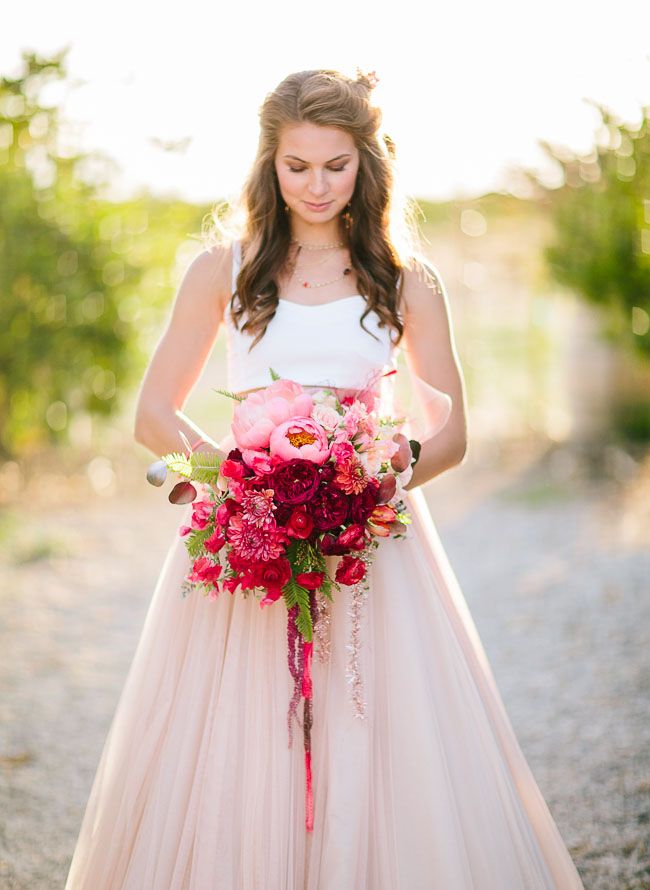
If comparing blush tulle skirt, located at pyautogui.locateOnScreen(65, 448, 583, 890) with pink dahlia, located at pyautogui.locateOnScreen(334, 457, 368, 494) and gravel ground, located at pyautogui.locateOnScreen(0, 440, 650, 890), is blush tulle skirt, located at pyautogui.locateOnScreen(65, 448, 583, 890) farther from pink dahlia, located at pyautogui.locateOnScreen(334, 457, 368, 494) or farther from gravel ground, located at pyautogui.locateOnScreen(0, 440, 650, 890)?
gravel ground, located at pyautogui.locateOnScreen(0, 440, 650, 890)

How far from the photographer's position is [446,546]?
7.78 meters

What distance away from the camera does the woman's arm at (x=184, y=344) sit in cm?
265

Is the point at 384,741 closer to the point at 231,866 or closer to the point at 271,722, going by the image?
the point at 271,722

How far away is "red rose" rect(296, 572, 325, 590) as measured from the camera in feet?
7.06

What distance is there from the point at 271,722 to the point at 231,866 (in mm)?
336

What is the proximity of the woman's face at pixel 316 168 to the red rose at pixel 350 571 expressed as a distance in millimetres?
952

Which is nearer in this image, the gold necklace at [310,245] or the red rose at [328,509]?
the red rose at [328,509]

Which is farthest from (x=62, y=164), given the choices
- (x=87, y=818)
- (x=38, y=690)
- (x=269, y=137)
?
(x=87, y=818)

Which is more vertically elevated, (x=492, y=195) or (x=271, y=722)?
(x=492, y=195)

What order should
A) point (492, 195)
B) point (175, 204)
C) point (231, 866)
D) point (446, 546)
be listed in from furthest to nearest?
point (492, 195) < point (175, 204) < point (446, 546) < point (231, 866)

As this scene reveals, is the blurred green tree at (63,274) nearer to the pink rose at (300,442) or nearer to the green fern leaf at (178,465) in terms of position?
the green fern leaf at (178,465)

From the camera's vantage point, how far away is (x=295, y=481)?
209 cm

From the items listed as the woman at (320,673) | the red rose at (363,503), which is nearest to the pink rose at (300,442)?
the red rose at (363,503)

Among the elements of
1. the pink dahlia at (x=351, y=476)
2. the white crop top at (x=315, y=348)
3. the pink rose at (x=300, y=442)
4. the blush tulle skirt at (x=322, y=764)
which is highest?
the white crop top at (x=315, y=348)
